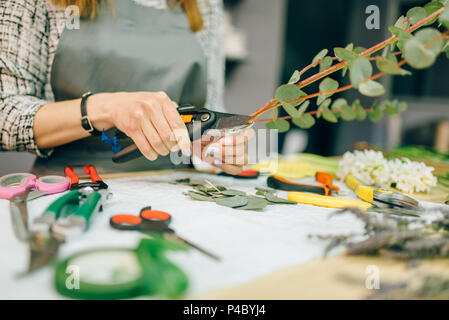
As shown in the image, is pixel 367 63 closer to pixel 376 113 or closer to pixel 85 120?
pixel 376 113

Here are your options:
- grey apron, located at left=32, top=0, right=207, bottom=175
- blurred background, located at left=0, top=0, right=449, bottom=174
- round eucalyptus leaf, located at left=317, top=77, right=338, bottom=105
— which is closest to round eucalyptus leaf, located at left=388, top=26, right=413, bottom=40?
round eucalyptus leaf, located at left=317, top=77, right=338, bottom=105

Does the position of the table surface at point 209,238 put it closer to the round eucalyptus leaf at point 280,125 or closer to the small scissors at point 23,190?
the small scissors at point 23,190

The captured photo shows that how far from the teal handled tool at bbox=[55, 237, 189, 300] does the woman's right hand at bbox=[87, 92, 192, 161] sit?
0.89ft

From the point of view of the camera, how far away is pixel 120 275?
0.28 m

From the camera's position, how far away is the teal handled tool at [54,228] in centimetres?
30

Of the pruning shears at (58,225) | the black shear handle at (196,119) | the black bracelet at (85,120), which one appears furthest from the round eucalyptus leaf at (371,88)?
the black bracelet at (85,120)

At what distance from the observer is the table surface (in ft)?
0.96

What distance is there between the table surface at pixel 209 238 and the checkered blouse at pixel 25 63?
29 centimetres

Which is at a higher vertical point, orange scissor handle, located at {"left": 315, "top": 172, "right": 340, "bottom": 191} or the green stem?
the green stem

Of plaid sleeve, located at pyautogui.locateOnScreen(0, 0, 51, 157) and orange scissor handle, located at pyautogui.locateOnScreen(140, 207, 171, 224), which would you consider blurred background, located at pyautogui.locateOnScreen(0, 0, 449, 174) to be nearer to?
plaid sleeve, located at pyautogui.locateOnScreen(0, 0, 51, 157)

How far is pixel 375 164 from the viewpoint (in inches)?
27.1

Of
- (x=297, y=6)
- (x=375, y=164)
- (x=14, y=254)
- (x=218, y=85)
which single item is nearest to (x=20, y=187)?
(x=14, y=254)
